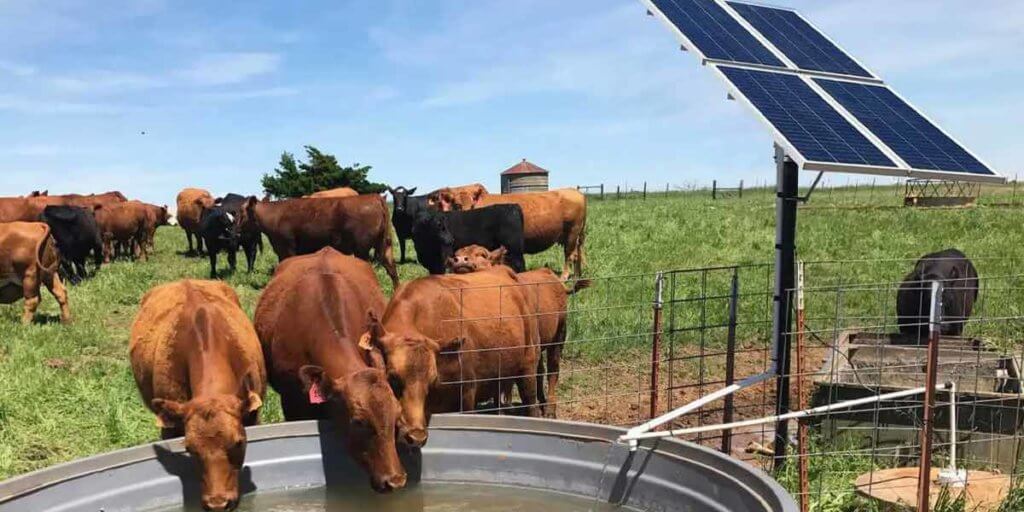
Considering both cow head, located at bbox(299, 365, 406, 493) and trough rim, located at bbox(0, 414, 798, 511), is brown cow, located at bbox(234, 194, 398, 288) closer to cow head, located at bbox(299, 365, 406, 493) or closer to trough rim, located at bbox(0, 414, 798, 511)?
cow head, located at bbox(299, 365, 406, 493)

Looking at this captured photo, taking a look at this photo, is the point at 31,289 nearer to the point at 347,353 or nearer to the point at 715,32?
the point at 347,353

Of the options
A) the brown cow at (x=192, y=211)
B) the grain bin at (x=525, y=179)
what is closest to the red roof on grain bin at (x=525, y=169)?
the grain bin at (x=525, y=179)

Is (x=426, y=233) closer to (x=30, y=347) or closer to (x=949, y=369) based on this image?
(x=30, y=347)

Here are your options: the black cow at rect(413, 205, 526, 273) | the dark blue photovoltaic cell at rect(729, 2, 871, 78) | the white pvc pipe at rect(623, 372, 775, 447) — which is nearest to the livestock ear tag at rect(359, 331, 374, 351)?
the white pvc pipe at rect(623, 372, 775, 447)

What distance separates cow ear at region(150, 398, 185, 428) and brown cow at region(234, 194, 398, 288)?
11.5m

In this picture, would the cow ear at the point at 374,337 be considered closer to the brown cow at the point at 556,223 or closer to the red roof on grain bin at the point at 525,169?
the brown cow at the point at 556,223

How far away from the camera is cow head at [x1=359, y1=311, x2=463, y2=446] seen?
15.5 ft

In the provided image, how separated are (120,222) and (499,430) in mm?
20472

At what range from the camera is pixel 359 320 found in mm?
5730

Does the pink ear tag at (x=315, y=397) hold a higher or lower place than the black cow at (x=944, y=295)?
lower

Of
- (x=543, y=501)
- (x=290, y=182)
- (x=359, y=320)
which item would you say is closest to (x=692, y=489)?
(x=543, y=501)

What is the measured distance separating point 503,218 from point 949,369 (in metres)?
9.32

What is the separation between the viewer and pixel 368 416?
4438mm

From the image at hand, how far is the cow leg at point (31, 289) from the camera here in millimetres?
11781
